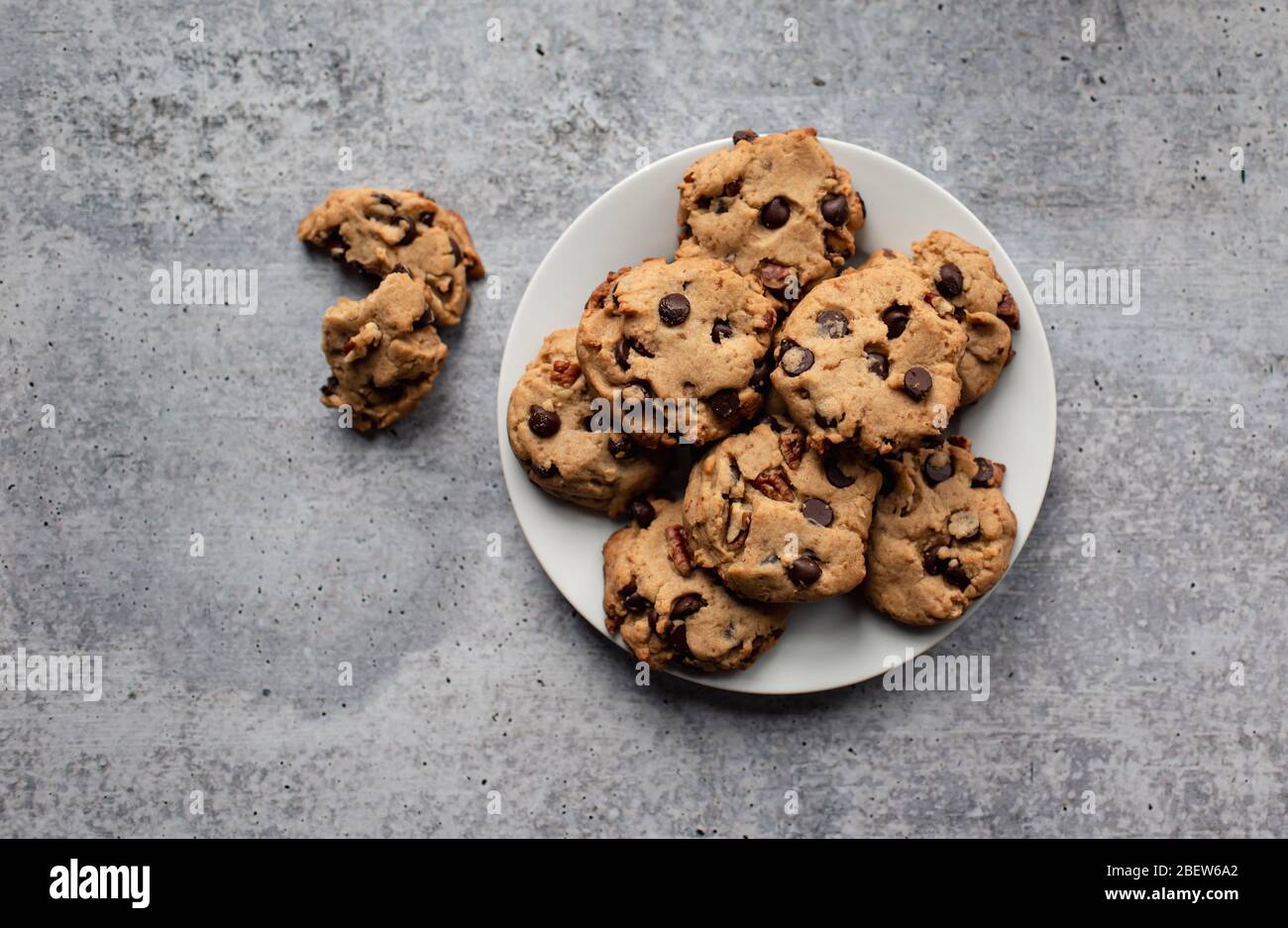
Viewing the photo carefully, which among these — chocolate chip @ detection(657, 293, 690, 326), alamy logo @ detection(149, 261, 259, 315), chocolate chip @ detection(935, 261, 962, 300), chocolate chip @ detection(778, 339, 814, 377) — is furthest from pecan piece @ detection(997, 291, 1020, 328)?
alamy logo @ detection(149, 261, 259, 315)

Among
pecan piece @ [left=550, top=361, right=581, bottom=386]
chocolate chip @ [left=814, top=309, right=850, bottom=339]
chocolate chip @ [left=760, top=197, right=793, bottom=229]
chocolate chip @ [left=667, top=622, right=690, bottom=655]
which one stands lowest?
chocolate chip @ [left=667, top=622, right=690, bottom=655]

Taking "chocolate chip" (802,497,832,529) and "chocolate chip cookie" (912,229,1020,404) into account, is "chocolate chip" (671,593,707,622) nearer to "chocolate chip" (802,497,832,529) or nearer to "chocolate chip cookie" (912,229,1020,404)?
"chocolate chip" (802,497,832,529)

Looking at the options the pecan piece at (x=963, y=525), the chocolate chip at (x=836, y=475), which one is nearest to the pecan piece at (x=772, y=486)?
the chocolate chip at (x=836, y=475)

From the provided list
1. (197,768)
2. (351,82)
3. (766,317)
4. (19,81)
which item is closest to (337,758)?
(197,768)

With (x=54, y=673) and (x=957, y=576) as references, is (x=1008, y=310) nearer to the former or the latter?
(x=957, y=576)

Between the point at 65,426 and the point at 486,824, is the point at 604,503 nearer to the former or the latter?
→ the point at 486,824

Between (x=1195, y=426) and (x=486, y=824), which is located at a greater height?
(x=1195, y=426)
